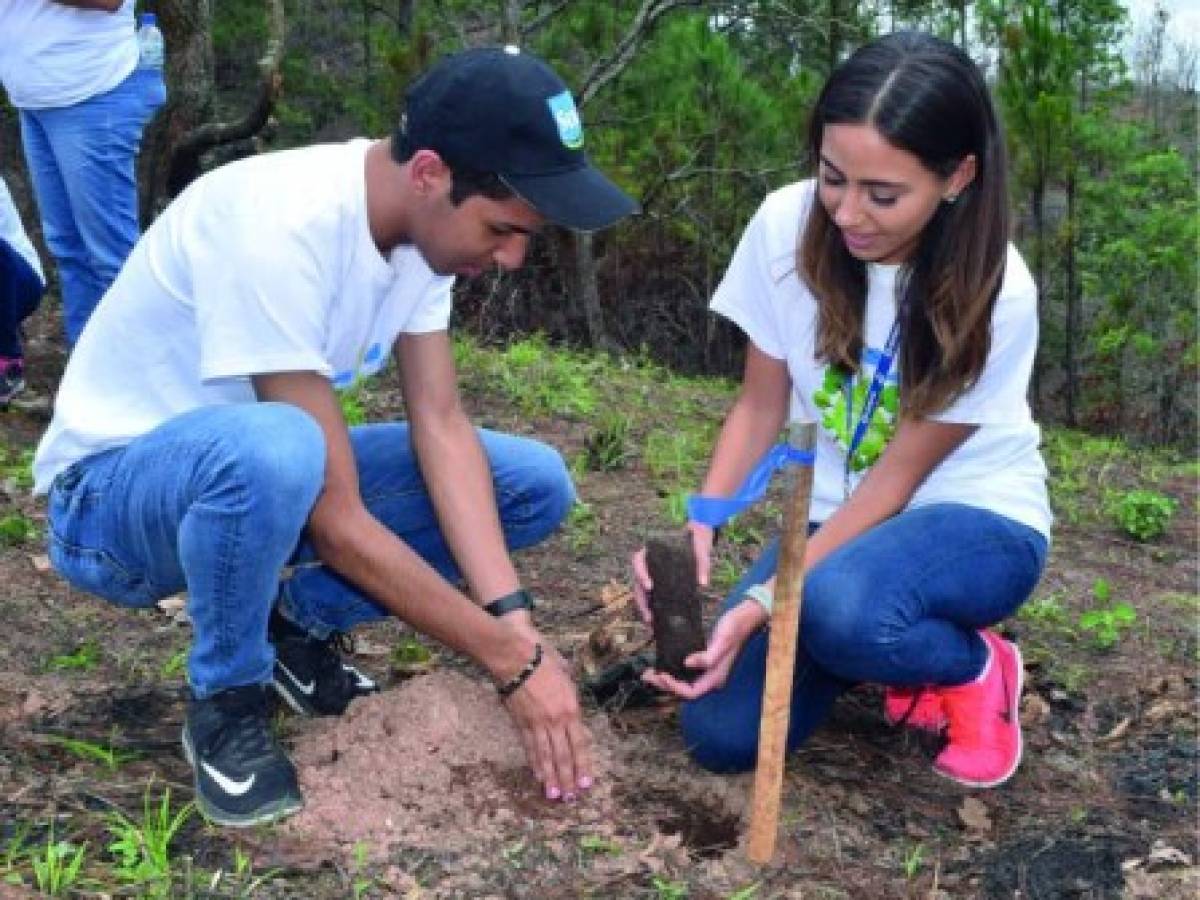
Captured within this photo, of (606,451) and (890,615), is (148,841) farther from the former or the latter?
(606,451)

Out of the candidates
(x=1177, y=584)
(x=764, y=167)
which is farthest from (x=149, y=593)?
(x=764, y=167)

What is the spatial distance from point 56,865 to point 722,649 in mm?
1161

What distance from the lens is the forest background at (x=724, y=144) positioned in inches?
433

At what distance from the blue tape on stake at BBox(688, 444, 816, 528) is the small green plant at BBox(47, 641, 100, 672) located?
1415 millimetres

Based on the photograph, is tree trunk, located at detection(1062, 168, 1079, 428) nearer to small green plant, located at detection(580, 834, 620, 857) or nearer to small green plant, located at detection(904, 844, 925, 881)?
small green plant, located at detection(904, 844, 925, 881)

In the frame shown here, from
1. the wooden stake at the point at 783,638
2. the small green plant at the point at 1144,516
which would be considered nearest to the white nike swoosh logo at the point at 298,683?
the wooden stake at the point at 783,638

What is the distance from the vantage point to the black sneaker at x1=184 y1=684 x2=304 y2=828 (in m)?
2.36

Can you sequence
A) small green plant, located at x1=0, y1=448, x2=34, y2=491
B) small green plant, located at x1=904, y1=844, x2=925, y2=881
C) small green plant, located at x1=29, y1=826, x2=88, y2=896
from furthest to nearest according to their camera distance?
small green plant, located at x1=0, y1=448, x2=34, y2=491, small green plant, located at x1=904, y1=844, x2=925, y2=881, small green plant, located at x1=29, y1=826, x2=88, y2=896

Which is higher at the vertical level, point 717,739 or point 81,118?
point 81,118

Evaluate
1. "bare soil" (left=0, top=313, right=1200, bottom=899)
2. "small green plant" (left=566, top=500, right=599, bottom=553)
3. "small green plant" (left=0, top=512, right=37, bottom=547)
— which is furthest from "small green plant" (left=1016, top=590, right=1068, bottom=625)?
"small green plant" (left=0, top=512, right=37, bottom=547)

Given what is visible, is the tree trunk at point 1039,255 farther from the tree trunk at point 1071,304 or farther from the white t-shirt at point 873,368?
the white t-shirt at point 873,368

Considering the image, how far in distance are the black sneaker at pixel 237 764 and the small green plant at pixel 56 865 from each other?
23cm

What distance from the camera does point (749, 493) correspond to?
239cm

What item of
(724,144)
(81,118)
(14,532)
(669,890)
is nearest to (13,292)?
(81,118)
